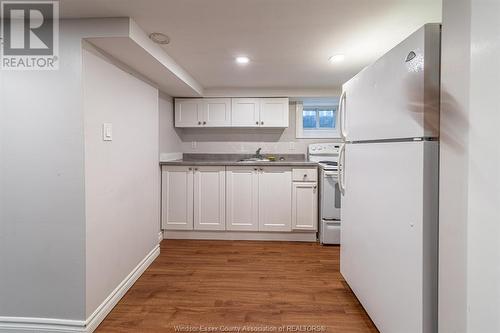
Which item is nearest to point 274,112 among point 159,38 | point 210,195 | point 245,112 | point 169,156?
point 245,112

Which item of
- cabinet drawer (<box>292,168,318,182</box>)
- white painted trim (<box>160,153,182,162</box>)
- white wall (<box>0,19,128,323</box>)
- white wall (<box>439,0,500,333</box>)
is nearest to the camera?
white wall (<box>439,0,500,333</box>)

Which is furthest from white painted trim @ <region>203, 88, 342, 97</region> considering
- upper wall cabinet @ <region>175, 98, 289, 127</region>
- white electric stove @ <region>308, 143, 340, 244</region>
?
white electric stove @ <region>308, 143, 340, 244</region>

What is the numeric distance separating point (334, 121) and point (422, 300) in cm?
338

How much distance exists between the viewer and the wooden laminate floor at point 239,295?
70.1 inches

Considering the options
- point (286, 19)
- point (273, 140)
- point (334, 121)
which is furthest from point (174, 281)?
point (334, 121)

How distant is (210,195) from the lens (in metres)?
3.40

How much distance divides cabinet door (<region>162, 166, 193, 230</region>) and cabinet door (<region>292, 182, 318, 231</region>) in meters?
1.31

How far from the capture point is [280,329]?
1724 millimetres

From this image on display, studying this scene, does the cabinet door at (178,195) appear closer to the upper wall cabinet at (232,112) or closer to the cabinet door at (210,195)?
the cabinet door at (210,195)

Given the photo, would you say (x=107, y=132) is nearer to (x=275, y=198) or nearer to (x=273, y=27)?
(x=273, y=27)

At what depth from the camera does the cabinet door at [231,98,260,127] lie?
3787 mm

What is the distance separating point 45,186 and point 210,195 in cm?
190

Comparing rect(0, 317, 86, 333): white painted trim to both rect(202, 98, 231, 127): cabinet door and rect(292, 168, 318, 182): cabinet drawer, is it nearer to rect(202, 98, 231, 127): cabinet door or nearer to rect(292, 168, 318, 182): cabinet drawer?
rect(292, 168, 318, 182): cabinet drawer

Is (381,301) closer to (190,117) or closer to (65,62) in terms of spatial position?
(65,62)
